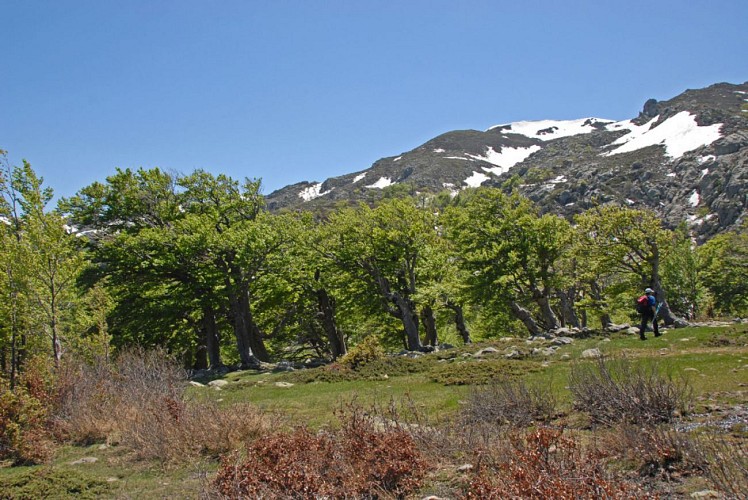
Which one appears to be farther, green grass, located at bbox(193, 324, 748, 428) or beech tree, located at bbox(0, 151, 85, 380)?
beech tree, located at bbox(0, 151, 85, 380)

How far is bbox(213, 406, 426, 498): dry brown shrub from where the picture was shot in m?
5.87

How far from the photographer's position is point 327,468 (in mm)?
6699

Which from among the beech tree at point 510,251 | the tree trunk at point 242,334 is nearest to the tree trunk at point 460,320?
the beech tree at point 510,251

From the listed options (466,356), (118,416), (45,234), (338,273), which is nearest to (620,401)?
(118,416)

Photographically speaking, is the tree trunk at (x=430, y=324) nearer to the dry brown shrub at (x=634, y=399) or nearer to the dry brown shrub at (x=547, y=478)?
the dry brown shrub at (x=634, y=399)

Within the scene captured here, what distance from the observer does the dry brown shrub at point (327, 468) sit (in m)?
5.87

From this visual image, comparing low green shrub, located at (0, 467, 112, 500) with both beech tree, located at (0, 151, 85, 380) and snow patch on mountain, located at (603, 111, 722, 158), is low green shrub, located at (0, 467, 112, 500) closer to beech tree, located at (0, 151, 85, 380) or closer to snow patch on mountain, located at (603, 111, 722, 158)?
beech tree, located at (0, 151, 85, 380)

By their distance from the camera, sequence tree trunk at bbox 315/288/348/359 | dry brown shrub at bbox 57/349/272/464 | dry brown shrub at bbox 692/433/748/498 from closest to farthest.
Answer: dry brown shrub at bbox 692/433/748/498
dry brown shrub at bbox 57/349/272/464
tree trunk at bbox 315/288/348/359

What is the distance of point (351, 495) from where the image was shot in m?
5.90

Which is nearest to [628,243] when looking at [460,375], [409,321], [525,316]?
[525,316]

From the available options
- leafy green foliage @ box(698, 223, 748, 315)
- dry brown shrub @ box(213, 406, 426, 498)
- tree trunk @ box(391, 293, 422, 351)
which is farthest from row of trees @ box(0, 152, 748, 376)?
dry brown shrub @ box(213, 406, 426, 498)

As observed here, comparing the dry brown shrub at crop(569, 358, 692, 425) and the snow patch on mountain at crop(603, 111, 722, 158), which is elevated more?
the snow patch on mountain at crop(603, 111, 722, 158)

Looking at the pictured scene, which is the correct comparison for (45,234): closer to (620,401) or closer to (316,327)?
(620,401)

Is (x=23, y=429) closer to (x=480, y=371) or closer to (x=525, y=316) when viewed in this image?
(x=480, y=371)
